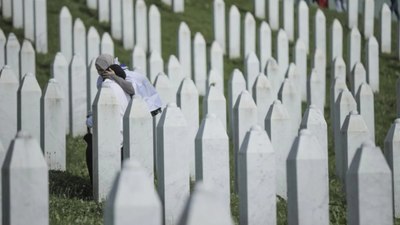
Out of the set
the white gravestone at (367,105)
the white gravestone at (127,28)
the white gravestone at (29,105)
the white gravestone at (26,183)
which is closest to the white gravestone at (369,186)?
the white gravestone at (26,183)

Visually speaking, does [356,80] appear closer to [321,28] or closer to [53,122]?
[321,28]

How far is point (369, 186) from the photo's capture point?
18.9 feet

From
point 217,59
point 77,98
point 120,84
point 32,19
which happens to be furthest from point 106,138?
point 32,19

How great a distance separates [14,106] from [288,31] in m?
8.98

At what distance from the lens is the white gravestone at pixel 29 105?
970 centimetres

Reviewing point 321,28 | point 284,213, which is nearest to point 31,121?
point 284,213

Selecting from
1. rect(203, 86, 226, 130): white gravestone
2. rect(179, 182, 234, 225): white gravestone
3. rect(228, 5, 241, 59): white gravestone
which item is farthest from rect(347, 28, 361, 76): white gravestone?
rect(179, 182, 234, 225): white gravestone

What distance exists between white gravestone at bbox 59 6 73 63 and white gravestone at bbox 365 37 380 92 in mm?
4250

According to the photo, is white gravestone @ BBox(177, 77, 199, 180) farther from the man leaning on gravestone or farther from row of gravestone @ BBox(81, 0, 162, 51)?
row of gravestone @ BBox(81, 0, 162, 51)

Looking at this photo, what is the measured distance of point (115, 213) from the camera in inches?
173

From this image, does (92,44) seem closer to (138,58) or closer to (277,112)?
(138,58)

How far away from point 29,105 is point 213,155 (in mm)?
3178

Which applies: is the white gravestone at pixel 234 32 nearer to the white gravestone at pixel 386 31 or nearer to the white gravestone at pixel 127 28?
the white gravestone at pixel 127 28

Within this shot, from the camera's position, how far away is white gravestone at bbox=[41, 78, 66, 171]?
971 centimetres
